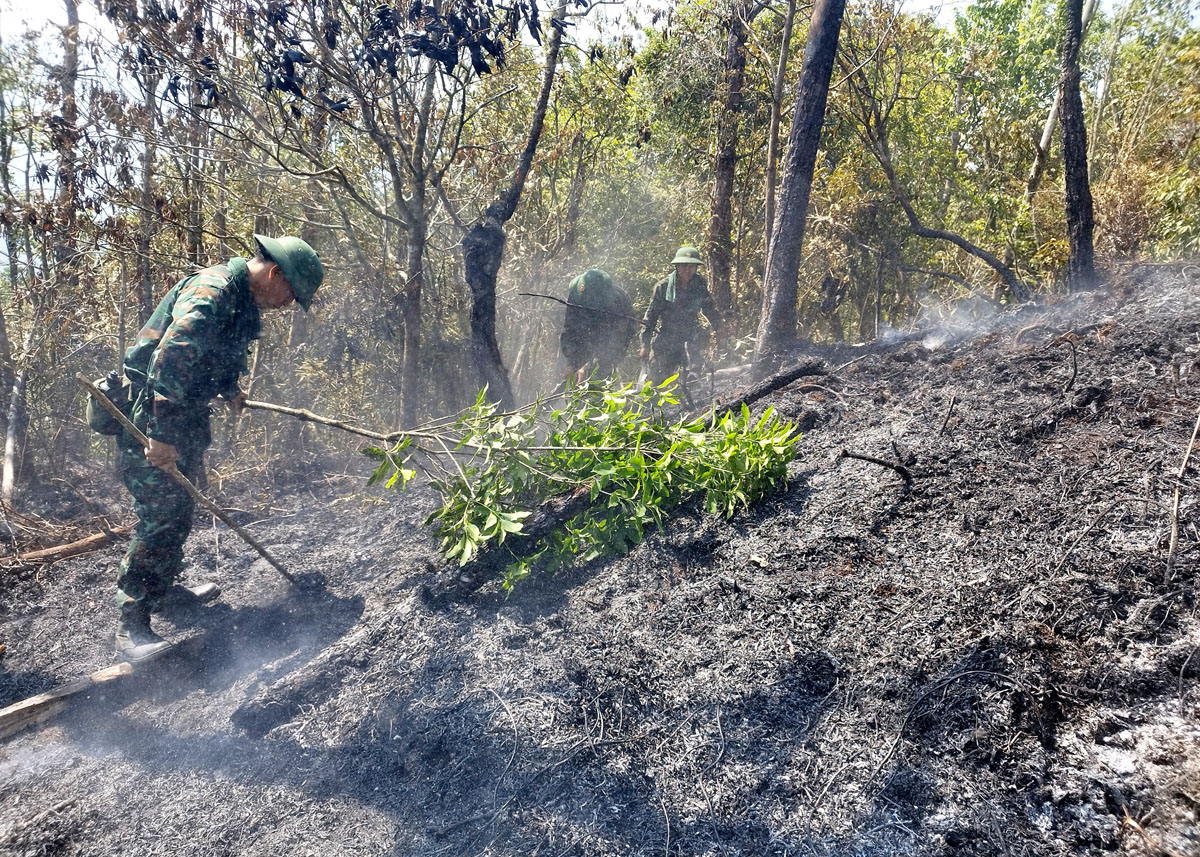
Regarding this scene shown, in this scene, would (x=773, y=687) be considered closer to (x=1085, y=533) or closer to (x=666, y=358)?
(x=1085, y=533)

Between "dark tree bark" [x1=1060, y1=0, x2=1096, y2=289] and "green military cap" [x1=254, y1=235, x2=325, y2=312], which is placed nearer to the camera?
"green military cap" [x1=254, y1=235, x2=325, y2=312]

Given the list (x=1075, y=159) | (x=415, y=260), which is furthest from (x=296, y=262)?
(x=1075, y=159)

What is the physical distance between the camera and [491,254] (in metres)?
6.13

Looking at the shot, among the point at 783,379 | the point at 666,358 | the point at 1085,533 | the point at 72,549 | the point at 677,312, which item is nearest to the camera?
the point at 1085,533

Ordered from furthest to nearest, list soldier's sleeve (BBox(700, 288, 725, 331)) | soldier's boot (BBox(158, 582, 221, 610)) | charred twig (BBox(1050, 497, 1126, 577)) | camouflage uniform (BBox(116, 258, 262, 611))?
soldier's sleeve (BBox(700, 288, 725, 331)), soldier's boot (BBox(158, 582, 221, 610)), camouflage uniform (BBox(116, 258, 262, 611)), charred twig (BBox(1050, 497, 1126, 577))

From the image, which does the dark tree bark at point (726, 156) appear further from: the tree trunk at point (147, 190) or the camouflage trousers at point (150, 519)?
the camouflage trousers at point (150, 519)

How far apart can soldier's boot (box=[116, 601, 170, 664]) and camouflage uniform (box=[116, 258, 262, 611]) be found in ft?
0.15

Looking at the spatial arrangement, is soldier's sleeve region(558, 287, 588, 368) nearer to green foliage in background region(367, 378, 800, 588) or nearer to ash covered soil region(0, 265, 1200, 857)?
green foliage in background region(367, 378, 800, 588)

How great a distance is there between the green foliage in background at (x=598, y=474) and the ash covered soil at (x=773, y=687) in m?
0.14

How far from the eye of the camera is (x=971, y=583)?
2.25 meters

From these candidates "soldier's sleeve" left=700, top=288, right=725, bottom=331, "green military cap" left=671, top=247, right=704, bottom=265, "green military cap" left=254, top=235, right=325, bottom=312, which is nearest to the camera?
"green military cap" left=254, top=235, right=325, bottom=312

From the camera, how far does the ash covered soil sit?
1.84 m

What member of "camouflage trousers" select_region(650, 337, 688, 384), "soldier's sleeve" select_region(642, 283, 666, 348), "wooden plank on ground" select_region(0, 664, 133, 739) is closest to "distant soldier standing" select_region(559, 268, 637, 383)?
"soldier's sleeve" select_region(642, 283, 666, 348)

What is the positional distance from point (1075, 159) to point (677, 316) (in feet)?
12.1
